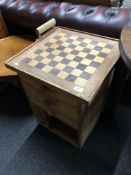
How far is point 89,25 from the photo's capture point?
3.52 feet

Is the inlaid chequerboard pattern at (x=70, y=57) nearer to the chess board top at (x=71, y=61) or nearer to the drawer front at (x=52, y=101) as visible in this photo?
the chess board top at (x=71, y=61)

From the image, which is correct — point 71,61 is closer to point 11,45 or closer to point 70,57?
point 70,57

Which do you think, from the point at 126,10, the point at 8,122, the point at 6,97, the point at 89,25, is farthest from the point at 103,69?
the point at 6,97

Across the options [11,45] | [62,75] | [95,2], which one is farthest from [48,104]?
[95,2]

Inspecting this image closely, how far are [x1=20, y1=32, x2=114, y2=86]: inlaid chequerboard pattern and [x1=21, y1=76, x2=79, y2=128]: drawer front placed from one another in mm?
101

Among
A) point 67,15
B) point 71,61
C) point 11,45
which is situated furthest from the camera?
point 11,45

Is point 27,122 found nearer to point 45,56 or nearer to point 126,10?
point 45,56

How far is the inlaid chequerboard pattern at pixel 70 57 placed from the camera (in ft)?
2.73

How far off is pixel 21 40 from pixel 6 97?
55 cm

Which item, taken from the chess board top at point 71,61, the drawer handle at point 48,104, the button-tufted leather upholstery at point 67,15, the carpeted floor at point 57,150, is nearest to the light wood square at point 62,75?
the chess board top at point 71,61

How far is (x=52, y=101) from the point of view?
975 millimetres

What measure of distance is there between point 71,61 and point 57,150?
27.3 inches

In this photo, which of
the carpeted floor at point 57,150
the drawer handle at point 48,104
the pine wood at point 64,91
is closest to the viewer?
the pine wood at point 64,91

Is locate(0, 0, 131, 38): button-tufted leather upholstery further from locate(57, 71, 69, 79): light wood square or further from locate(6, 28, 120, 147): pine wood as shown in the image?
locate(57, 71, 69, 79): light wood square
